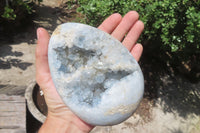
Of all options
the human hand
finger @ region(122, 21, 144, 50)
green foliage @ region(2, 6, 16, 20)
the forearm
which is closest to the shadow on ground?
green foliage @ region(2, 6, 16, 20)

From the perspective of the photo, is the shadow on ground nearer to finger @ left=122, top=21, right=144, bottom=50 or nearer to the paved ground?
the paved ground

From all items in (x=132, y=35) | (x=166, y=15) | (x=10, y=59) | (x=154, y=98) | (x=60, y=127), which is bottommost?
(x=154, y=98)

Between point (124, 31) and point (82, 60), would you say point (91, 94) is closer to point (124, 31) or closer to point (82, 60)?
point (82, 60)

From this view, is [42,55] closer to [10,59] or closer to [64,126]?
[64,126]

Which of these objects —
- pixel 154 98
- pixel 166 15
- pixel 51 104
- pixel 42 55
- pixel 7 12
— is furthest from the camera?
pixel 7 12

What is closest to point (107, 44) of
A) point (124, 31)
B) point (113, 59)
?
point (113, 59)

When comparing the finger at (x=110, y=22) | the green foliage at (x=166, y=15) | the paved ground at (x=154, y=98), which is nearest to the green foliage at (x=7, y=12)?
the paved ground at (x=154, y=98)

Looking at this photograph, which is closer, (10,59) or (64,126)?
(64,126)

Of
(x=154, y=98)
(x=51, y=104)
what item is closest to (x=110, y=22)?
(x=51, y=104)
